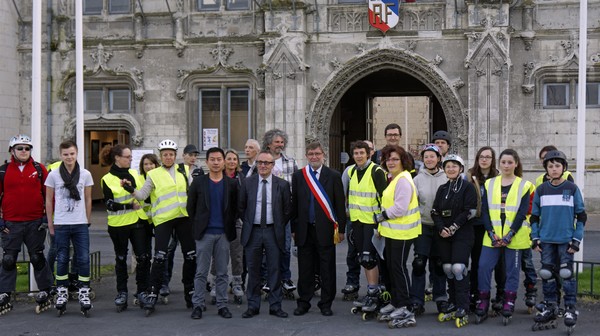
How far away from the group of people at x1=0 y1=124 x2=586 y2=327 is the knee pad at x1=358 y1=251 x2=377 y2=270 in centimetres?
2

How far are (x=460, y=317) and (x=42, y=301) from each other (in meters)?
4.86

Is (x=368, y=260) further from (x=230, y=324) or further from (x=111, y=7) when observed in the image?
(x=111, y=7)

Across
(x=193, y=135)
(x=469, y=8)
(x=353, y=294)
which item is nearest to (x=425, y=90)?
(x=469, y=8)

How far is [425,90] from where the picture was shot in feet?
80.8

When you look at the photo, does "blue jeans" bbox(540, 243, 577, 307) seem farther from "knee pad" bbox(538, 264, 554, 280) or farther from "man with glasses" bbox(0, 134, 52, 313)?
"man with glasses" bbox(0, 134, 52, 313)

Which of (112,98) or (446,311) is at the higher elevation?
(112,98)

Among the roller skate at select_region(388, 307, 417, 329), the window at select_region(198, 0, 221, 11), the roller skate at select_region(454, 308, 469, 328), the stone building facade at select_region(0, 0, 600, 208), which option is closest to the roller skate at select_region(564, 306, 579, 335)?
the roller skate at select_region(454, 308, 469, 328)

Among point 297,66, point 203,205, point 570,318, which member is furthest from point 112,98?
point 570,318

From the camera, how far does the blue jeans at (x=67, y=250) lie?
368 inches

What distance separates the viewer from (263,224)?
30.2 ft

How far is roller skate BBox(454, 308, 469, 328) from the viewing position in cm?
849

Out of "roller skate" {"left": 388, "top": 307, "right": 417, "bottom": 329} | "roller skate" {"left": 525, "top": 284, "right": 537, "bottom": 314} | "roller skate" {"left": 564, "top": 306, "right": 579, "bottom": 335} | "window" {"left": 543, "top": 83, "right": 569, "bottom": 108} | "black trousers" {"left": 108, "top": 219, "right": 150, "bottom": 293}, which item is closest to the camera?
"roller skate" {"left": 564, "top": 306, "right": 579, "bottom": 335}

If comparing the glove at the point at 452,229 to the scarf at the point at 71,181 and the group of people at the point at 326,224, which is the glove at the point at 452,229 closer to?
the group of people at the point at 326,224

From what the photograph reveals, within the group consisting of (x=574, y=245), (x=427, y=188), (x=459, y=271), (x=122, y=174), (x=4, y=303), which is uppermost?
(x=122, y=174)
